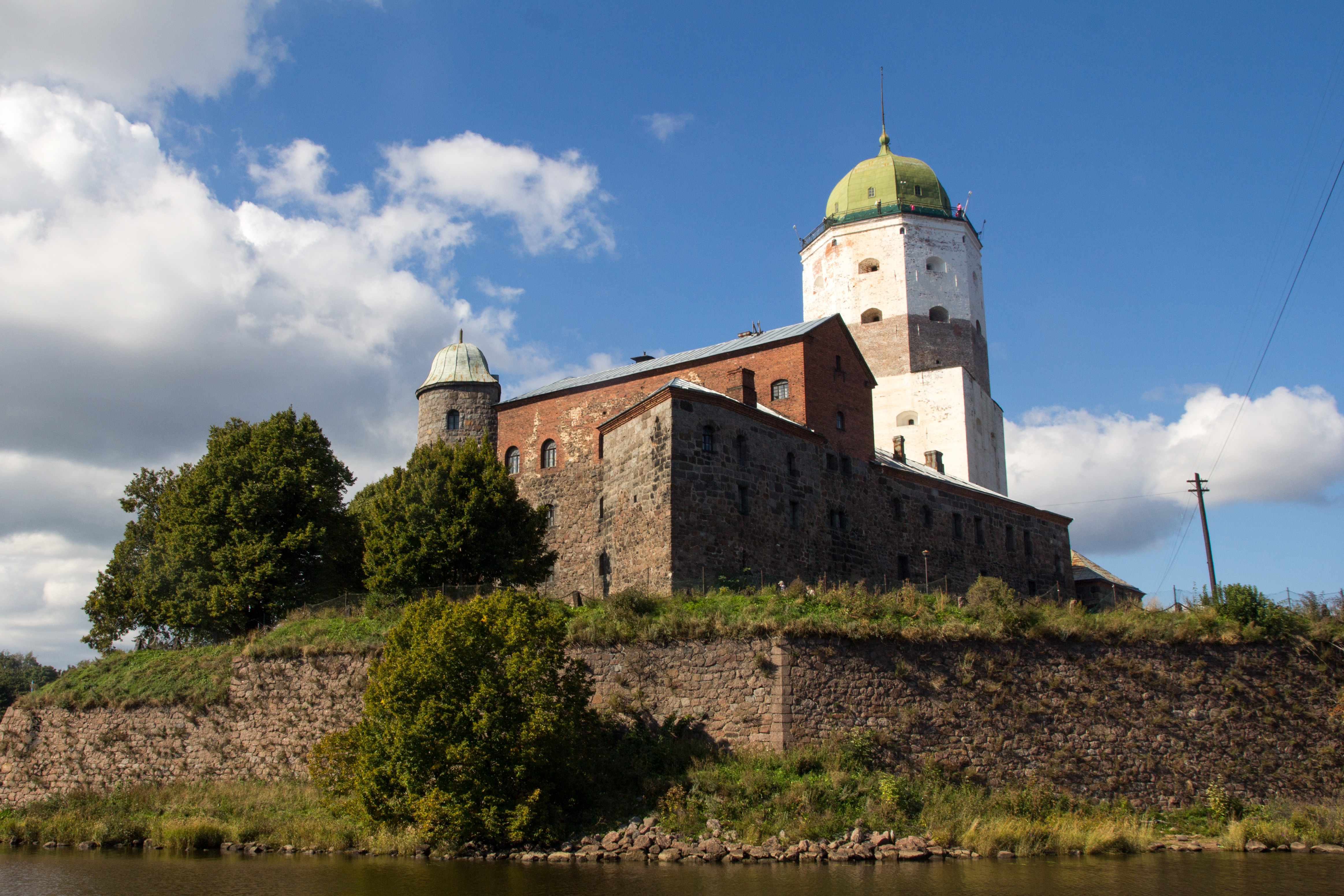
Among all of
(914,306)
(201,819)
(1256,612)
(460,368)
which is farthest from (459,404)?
(1256,612)

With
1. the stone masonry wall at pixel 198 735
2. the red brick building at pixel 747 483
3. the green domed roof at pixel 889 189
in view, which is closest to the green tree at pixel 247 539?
the stone masonry wall at pixel 198 735

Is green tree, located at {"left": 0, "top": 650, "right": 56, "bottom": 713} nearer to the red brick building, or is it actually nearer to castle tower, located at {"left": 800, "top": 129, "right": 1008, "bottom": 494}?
the red brick building

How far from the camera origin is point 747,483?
3216cm

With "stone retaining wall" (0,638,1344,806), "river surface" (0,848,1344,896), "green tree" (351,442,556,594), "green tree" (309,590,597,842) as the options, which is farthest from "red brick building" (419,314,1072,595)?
"river surface" (0,848,1344,896)

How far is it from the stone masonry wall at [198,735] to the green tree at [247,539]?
3741mm

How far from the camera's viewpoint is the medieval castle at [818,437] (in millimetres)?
31438

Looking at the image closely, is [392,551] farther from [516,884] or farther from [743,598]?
[516,884]

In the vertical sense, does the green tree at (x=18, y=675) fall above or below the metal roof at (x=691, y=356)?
below

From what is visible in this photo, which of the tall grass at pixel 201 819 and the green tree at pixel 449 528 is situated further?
the green tree at pixel 449 528

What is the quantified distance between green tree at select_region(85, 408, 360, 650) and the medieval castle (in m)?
7.94

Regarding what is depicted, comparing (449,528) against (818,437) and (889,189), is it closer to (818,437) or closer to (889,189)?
(818,437)

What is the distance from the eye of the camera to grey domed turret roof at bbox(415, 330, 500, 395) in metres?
45.2

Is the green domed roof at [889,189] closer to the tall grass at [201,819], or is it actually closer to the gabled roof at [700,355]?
the gabled roof at [700,355]

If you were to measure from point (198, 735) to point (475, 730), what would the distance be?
12042 mm
